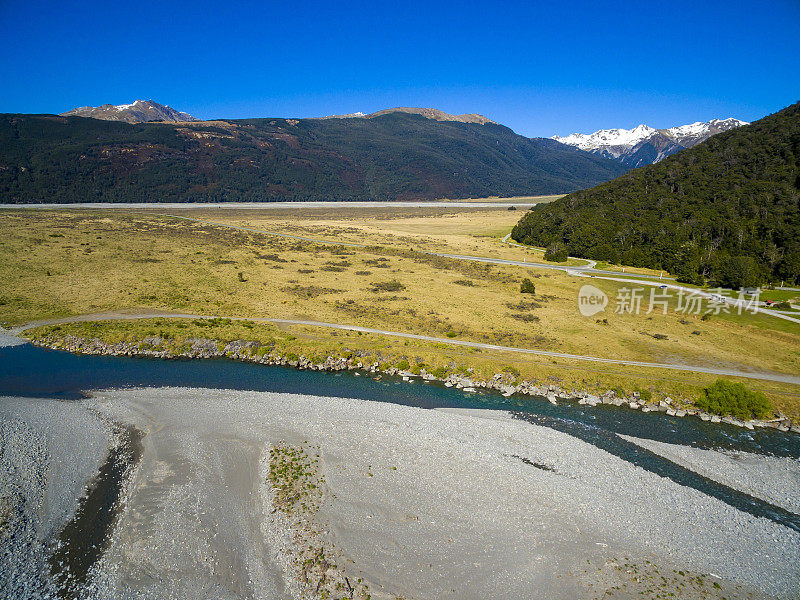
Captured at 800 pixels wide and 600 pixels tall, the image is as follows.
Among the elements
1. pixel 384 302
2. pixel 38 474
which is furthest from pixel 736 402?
pixel 38 474

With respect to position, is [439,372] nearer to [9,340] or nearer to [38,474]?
[38,474]

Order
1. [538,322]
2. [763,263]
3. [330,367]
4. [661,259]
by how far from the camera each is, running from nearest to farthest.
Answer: [330,367] → [538,322] → [763,263] → [661,259]

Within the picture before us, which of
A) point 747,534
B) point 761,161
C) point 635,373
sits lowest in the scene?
point 747,534

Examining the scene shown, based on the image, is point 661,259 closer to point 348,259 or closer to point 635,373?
point 635,373

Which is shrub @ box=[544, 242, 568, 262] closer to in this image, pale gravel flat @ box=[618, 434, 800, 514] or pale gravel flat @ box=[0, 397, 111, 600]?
pale gravel flat @ box=[618, 434, 800, 514]

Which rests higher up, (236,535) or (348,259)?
(348,259)

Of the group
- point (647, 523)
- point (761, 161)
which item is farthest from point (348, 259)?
point (761, 161)

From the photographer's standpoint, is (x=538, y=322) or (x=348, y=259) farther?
(x=348, y=259)
